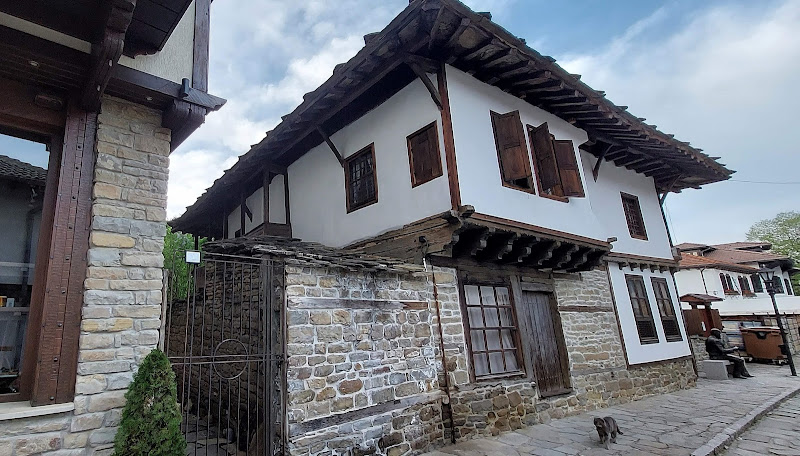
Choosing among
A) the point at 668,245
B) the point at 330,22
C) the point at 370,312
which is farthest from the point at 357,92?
the point at 668,245

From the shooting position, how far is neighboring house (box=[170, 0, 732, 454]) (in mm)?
4840

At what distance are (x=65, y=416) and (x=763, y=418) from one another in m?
9.37

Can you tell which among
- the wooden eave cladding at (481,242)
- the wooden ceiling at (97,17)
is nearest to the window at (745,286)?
the wooden eave cladding at (481,242)

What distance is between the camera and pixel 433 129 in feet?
19.9

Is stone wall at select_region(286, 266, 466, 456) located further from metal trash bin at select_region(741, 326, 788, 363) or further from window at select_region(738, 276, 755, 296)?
window at select_region(738, 276, 755, 296)

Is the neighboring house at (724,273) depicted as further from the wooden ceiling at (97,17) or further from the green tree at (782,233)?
the wooden ceiling at (97,17)

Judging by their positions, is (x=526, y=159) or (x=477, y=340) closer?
(x=477, y=340)

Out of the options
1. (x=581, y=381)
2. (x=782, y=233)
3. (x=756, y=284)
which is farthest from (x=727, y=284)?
(x=782, y=233)

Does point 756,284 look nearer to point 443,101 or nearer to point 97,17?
point 443,101

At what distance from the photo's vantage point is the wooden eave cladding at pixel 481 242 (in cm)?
567

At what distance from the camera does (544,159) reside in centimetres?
707

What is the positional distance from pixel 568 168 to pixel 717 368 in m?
8.28

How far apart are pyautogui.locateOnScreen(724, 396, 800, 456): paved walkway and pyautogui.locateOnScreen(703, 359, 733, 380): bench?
13.6 feet

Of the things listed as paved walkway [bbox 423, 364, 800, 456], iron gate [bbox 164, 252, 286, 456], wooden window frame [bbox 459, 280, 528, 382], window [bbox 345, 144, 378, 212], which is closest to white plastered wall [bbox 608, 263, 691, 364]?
paved walkway [bbox 423, 364, 800, 456]
